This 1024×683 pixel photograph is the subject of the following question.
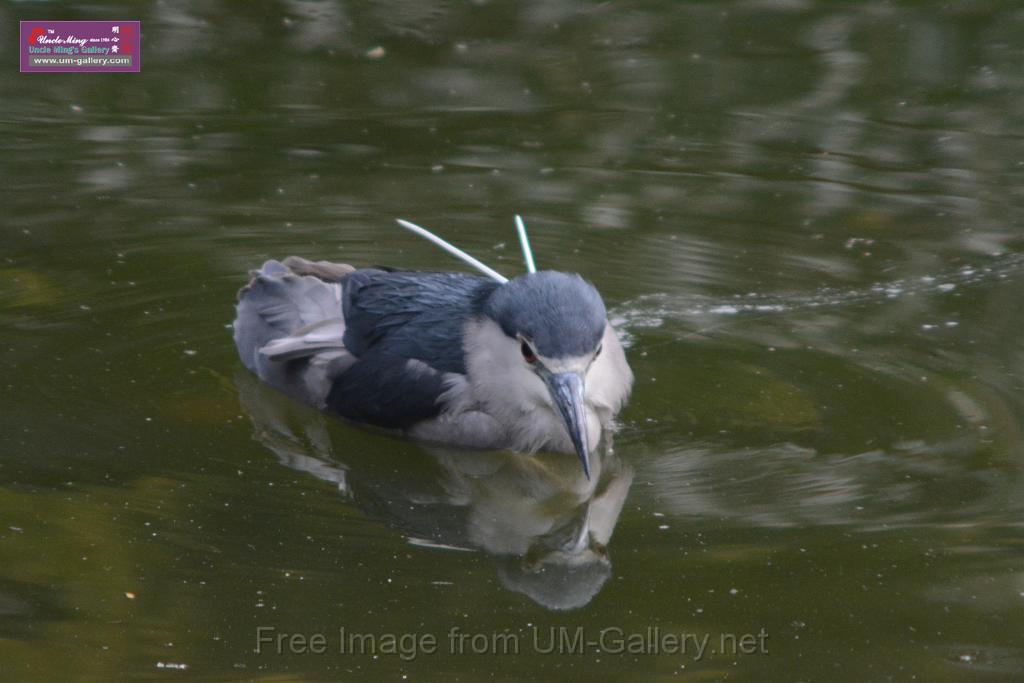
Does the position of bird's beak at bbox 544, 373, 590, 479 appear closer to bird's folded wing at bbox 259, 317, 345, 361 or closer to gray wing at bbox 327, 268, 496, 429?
gray wing at bbox 327, 268, 496, 429

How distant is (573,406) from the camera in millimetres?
5164

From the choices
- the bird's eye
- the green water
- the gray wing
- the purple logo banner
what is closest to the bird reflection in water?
the green water

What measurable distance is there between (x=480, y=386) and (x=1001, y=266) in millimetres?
2705

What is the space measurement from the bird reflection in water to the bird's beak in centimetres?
19

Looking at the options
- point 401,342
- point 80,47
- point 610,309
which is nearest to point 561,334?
point 401,342

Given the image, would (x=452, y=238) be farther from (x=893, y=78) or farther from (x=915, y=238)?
(x=893, y=78)

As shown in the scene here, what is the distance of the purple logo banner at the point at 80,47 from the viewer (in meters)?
9.42

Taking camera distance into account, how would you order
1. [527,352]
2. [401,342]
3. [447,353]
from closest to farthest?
1. [527,352]
2. [447,353]
3. [401,342]

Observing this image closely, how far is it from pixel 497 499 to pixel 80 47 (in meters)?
5.49

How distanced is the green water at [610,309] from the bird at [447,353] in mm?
129

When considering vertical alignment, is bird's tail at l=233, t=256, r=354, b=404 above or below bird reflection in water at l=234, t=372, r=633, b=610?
above

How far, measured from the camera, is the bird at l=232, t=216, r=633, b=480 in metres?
5.23

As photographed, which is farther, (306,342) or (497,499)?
(306,342)

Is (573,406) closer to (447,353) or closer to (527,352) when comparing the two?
(527,352)
